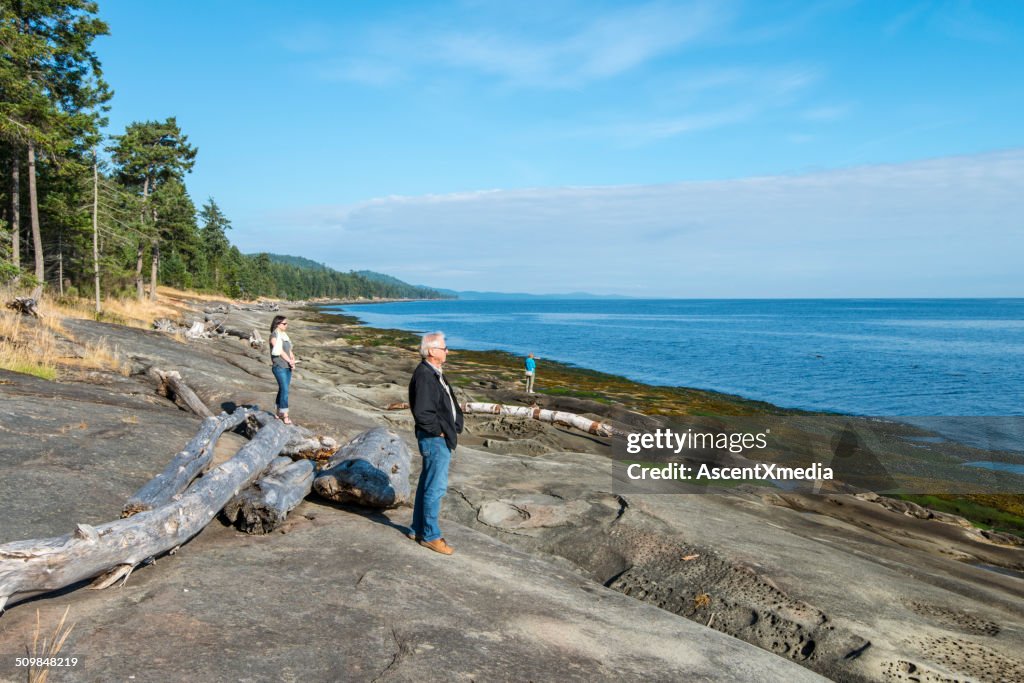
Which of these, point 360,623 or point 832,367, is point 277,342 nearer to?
point 360,623

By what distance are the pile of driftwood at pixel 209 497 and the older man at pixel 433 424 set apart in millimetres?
1354

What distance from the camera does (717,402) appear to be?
29.1 metres

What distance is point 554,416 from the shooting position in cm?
1956

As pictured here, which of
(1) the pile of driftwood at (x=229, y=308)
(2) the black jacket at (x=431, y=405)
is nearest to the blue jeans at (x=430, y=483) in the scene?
(2) the black jacket at (x=431, y=405)

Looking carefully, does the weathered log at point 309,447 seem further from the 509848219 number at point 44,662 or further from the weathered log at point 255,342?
the weathered log at point 255,342

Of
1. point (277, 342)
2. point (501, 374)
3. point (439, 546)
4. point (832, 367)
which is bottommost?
point (501, 374)

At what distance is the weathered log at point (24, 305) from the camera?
17.2 m

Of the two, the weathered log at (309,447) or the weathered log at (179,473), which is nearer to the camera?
the weathered log at (179,473)

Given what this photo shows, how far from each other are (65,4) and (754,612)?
36894mm

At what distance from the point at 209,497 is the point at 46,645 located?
242 centimetres

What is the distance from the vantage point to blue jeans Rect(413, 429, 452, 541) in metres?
6.43

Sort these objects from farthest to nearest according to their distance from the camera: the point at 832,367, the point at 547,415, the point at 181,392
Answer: the point at 832,367, the point at 547,415, the point at 181,392

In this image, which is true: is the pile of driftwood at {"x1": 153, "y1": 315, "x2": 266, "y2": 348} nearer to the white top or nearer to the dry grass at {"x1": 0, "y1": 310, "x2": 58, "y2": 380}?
the dry grass at {"x1": 0, "y1": 310, "x2": 58, "y2": 380}

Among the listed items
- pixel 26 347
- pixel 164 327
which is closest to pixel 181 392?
pixel 26 347
